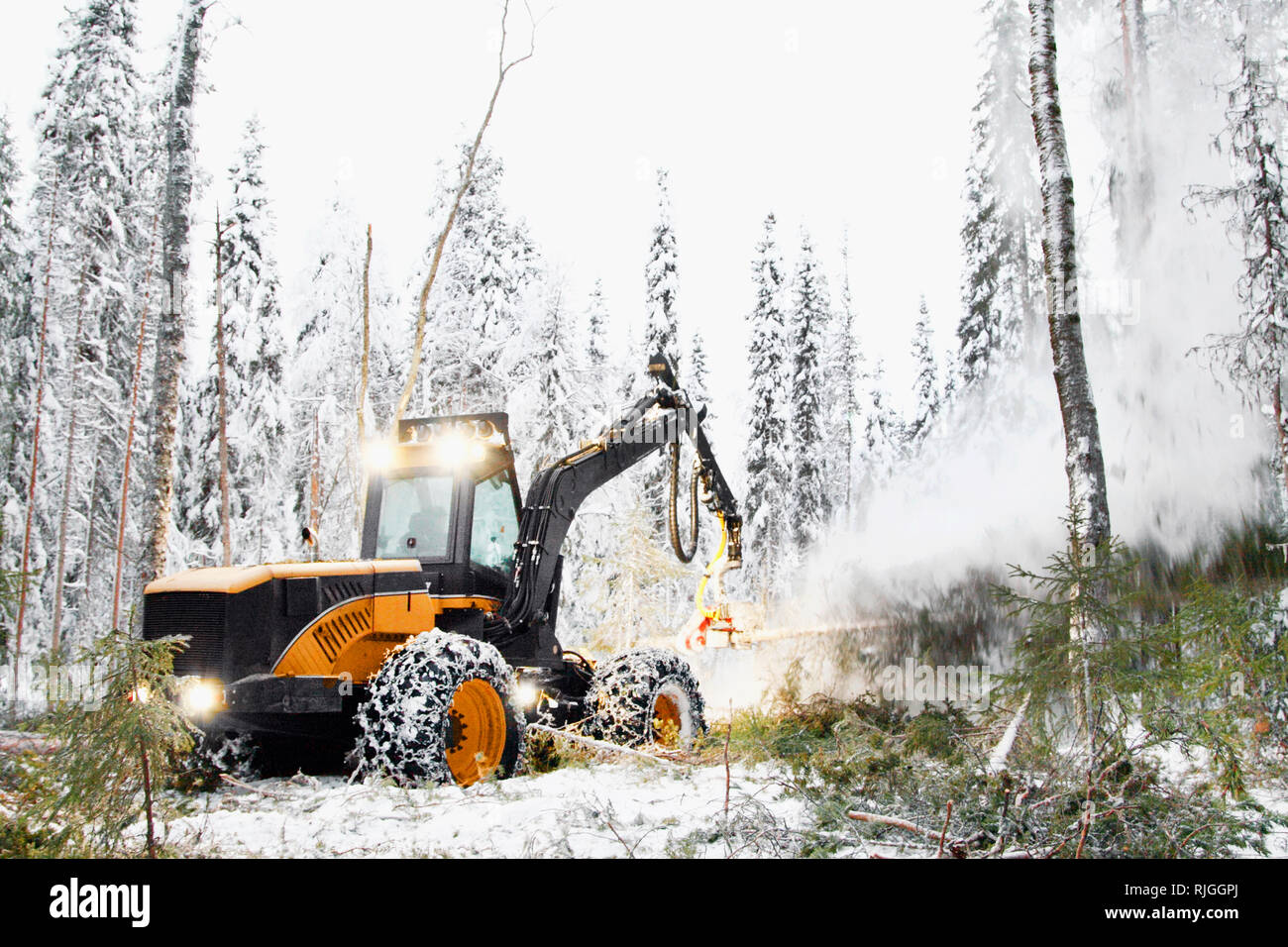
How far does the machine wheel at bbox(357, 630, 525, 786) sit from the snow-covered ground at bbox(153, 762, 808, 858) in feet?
0.56

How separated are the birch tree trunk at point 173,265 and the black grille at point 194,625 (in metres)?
5.44

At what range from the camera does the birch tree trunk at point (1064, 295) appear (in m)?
6.46

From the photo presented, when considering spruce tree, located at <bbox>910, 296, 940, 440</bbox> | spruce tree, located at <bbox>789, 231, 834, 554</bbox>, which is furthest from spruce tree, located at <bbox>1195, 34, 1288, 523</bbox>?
spruce tree, located at <bbox>789, 231, 834, 554</bbox>

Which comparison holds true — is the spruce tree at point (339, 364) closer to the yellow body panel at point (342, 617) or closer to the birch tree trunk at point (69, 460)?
the birch tree trunk at point (69, 460)

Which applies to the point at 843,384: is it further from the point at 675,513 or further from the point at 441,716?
the point at 441,716

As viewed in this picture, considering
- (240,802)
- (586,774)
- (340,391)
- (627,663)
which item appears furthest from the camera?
(340,391)

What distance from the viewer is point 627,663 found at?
6734 mm

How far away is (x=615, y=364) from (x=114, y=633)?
1308cm

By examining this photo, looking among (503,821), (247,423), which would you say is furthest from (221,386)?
(503,821)

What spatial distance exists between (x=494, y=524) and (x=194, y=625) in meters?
2.31

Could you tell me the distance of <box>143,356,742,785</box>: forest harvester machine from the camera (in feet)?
15.9

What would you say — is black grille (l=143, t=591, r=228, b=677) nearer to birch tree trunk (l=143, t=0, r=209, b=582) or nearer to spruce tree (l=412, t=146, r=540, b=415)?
birch tree trunk (l=143, t=0, r=209, b=582)
